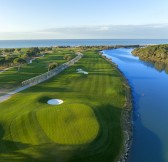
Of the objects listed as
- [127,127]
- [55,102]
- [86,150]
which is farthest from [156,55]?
[86,150]

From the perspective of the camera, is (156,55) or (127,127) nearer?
(127,127)

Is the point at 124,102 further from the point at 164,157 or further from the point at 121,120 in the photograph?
the point at 164,157

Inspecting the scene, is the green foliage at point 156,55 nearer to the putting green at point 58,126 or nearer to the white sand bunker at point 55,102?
the white sand bunker at point 55,102

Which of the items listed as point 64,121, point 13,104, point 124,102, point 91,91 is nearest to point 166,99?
point 124,102

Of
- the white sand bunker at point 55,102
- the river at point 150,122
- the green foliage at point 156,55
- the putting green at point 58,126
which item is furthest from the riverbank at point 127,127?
the green foliage at point 156,55

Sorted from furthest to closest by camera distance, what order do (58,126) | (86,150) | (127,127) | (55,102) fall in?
(55,102), (127,127), (58,126), (86,150)

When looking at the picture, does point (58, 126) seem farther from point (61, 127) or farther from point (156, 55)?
point (156, 55)

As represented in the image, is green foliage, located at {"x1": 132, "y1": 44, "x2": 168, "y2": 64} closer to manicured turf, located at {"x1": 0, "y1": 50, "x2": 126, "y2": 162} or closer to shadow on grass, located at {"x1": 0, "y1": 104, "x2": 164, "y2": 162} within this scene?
manicured turf, located at {"x1": 0, "y1": 50, "x2": 126, "y2": 162}

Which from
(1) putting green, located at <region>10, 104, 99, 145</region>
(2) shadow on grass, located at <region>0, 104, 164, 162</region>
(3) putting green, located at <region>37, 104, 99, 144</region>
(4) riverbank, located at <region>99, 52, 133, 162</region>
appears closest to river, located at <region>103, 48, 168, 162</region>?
(2) shadow on grass, located at <region>0, 104, 164, 162</region>
